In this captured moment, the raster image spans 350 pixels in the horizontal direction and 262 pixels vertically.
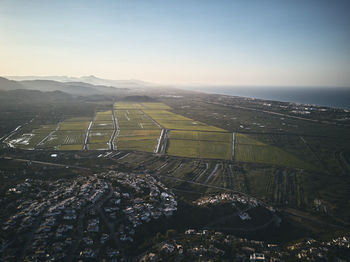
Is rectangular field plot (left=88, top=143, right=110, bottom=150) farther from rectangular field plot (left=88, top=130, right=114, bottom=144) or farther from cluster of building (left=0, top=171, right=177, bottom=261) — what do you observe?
cluster of building (left=0, top=171, right=177, bottom=261)

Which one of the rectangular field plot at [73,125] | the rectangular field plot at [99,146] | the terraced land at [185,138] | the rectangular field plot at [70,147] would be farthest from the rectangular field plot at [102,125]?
the rectangular field plot at [70,147]

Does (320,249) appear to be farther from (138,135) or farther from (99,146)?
(138,135)

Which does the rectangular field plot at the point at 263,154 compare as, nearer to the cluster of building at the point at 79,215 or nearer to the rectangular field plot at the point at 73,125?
the cluster of building at the point at 79,215

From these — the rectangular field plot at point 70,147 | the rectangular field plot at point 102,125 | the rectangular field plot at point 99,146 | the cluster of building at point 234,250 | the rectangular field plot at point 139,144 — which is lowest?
the cluster of building at point 234,250

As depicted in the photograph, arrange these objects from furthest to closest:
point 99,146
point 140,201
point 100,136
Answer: point 100,136 → point 99,146 → point 140,201

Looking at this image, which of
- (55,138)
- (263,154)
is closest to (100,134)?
(55,138)

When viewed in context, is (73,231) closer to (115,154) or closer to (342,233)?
(115,154)
